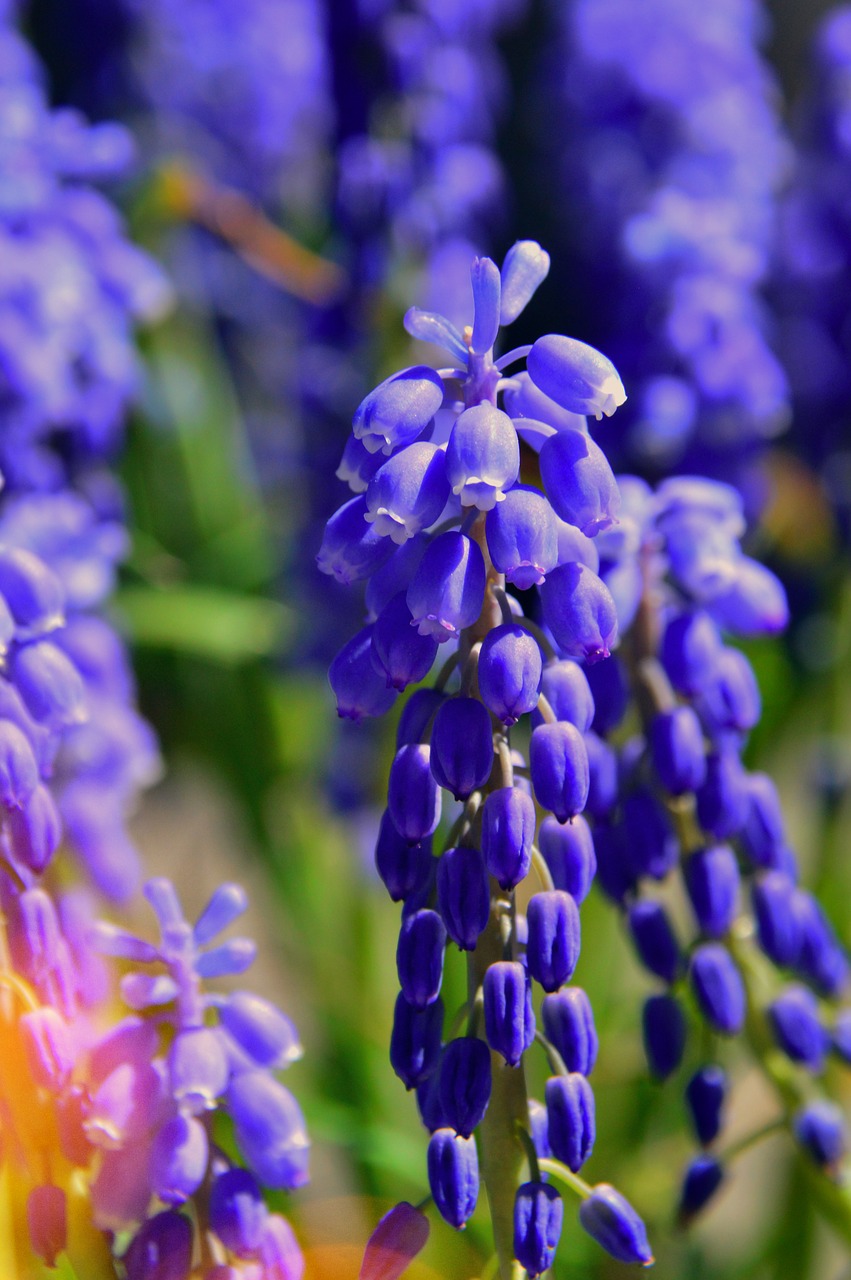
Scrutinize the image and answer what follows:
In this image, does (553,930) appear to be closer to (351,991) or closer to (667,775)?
(667,775)

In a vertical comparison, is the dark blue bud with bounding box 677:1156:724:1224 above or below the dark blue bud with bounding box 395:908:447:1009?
below

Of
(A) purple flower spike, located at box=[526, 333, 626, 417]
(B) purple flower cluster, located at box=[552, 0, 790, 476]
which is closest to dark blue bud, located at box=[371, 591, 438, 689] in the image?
(A) purple flower spike, located at box=[526, 333, 626, 417]

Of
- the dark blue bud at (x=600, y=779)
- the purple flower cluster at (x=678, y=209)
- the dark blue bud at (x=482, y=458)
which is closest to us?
the dark blue bud at (x=482, y=458)

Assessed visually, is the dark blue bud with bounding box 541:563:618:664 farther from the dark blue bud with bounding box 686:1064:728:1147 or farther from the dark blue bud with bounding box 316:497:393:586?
the dark blue bud with bounding box 686:1064:728:1147

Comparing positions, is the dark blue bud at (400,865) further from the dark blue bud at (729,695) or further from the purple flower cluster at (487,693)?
the dark blue bud at (729,695)

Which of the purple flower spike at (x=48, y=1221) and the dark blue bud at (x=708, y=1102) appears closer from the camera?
the purple flower spike at (x=48, y=1221)

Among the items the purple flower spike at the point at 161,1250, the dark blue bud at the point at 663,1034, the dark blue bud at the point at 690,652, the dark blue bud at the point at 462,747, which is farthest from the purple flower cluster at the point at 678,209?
the purple flower spike at the point at 161,1250
